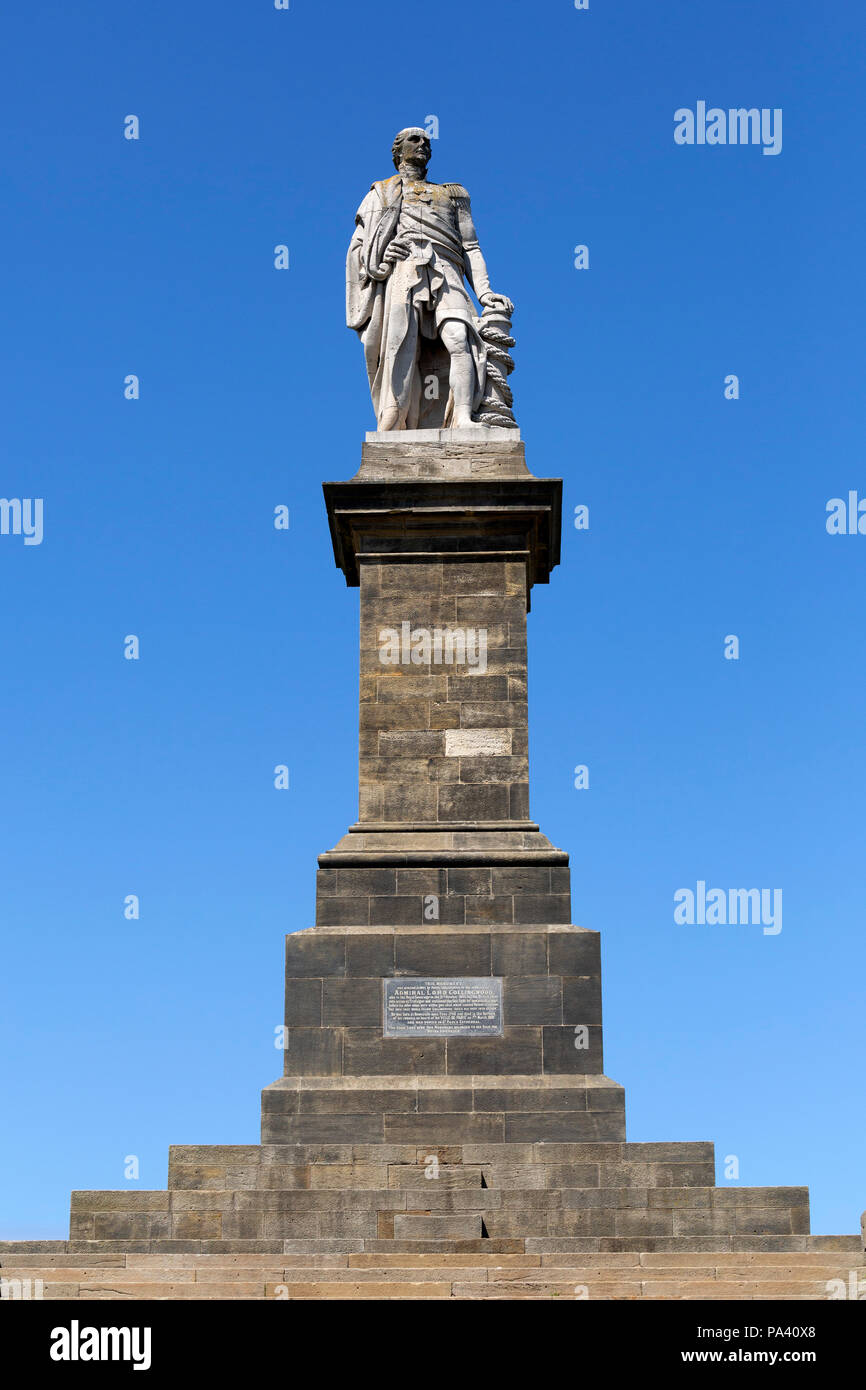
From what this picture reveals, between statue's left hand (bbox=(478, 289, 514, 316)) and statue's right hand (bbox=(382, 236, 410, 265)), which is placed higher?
statue's right hand (bbox=(382, 236, 410, 265))

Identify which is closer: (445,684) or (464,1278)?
(464,1278)

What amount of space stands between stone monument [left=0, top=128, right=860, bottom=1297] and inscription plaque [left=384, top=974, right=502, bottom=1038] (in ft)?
0.09

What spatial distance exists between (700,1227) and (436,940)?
4.60 meters

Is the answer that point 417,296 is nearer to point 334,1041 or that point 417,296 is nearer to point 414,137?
point 414,137

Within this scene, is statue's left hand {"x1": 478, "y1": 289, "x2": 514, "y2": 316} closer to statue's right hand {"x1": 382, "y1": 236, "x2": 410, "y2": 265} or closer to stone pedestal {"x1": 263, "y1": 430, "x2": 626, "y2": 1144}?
statue's right hand {"x1": 382, "y1": 236, "x2": 410, "y2": 265}

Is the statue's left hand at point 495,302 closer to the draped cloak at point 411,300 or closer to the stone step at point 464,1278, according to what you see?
the draped cloak at point 411,300

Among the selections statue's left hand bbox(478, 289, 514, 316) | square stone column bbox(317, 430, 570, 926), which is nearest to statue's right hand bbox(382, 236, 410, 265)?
statue's left hand bbox(478, 289, 514, 316)

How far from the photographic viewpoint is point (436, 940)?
75.8 ft

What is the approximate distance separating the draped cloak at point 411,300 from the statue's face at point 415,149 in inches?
17.2

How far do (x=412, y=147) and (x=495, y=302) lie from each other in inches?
104

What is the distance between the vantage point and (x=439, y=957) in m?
23.0

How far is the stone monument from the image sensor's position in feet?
67.7

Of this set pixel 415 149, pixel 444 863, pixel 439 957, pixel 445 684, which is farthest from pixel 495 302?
pixel 439 957

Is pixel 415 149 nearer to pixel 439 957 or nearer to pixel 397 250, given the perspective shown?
pixel 397 250
